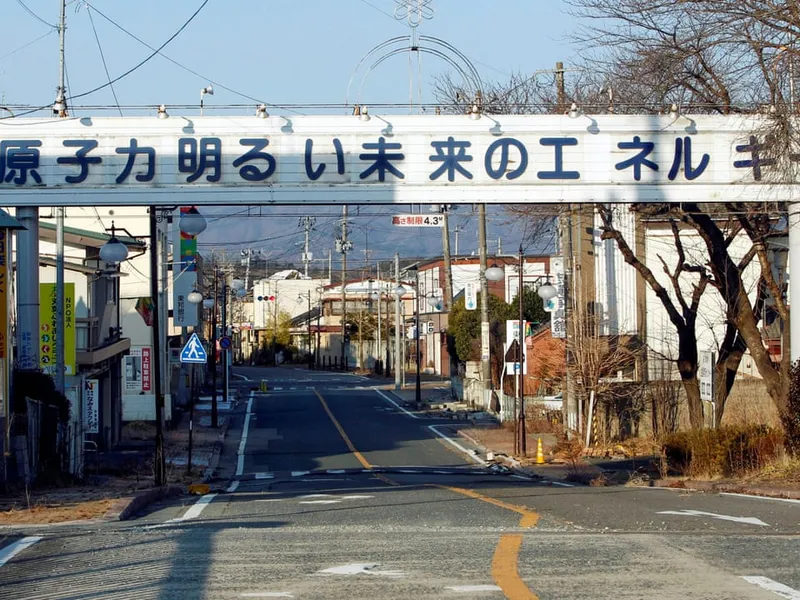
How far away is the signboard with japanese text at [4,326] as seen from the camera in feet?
56.2

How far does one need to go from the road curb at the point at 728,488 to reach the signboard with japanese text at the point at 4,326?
1226 cm

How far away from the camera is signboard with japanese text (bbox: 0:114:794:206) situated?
19.2 m

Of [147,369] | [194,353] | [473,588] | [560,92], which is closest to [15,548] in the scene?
[473,588]

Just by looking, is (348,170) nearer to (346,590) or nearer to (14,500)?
(14,500)

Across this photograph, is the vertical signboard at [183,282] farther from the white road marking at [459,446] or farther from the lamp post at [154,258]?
the lamp post at [154,258]

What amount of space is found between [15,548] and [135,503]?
5.28m

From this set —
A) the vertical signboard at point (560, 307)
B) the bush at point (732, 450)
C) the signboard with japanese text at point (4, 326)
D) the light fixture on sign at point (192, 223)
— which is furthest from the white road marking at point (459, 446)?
the signboard with japanese text at point (4, 326)

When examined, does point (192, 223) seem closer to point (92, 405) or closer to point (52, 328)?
point (52, 328)

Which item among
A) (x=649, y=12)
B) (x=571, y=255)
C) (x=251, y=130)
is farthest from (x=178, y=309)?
(x=649, y=12)

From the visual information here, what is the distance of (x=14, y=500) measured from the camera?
16.2 metres

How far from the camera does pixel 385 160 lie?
19.4 metres

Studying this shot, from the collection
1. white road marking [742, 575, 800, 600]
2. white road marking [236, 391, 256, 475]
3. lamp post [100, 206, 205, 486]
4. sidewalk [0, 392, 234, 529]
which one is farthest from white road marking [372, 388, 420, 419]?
white road marking [742, 575, 800, 600]

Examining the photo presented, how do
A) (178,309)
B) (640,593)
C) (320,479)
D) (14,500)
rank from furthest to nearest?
(178,309) < (320,479) < (14,500) < (640,593)

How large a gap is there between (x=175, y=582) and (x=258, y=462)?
2480 cm
